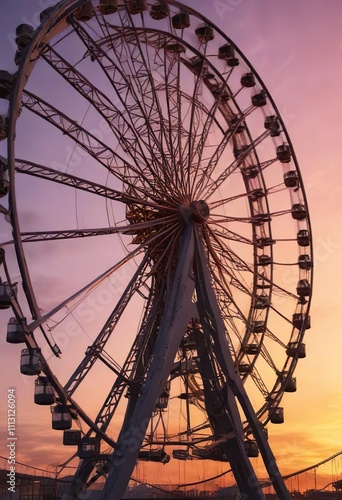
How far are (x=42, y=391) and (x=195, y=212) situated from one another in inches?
410

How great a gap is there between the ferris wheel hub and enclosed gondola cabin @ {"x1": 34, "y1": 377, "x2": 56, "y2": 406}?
9861 millimetres

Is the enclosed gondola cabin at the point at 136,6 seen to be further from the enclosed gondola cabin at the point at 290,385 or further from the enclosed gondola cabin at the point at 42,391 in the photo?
the enclosed gondola cabin at the point at 290,385

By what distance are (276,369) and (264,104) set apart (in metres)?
11.9

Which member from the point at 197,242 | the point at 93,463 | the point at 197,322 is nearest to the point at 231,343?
the point at 197,322

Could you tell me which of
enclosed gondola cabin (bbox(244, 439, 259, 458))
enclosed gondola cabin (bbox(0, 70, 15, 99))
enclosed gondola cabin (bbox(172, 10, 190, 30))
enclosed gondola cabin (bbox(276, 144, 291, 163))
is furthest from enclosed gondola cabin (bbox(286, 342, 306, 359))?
enclosed gondola cabin (bbox(0, 70, 15, 99))

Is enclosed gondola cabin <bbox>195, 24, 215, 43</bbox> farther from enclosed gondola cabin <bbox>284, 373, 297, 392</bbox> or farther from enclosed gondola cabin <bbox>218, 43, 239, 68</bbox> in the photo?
enclosed gondola cabin <bbox>284, 373, 297, 392</bbox>

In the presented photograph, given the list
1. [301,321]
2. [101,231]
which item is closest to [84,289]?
[101,231]

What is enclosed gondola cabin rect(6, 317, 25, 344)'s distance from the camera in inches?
1183

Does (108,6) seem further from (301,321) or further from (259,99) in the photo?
(301,321)

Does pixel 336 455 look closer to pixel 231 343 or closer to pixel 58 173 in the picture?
pixel 231 343

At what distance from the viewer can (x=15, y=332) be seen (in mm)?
30047

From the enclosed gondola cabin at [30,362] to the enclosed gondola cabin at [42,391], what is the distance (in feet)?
1.94

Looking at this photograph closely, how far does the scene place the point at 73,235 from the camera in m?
32.4

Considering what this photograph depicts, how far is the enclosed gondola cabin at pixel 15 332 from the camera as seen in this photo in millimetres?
30047
